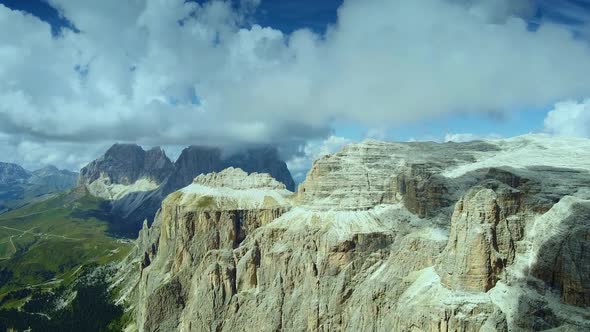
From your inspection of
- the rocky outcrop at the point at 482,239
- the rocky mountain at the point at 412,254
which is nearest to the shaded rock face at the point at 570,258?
the rocky mountain at the point at 412,254

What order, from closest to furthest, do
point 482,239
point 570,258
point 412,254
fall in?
point 570,258 < point 482,239 < point 412,254

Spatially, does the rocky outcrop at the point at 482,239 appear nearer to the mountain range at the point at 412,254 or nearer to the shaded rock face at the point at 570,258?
the mountain range at the point at 412,254

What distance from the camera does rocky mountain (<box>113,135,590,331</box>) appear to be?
99000mm

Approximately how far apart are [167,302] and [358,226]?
87117 millimetres

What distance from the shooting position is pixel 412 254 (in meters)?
134

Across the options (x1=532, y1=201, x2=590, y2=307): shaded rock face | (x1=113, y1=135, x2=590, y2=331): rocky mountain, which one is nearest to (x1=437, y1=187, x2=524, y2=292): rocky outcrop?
(x1=113, y1=135, x2=590, y2=331): rocky mountain

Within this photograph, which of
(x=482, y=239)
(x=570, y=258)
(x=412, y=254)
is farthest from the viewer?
(x=412, y=254)

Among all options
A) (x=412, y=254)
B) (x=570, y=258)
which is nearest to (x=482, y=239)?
(x=570, y=258)

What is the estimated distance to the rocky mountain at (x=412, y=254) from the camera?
99.0m

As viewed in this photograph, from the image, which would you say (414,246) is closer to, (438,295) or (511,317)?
(438,295)

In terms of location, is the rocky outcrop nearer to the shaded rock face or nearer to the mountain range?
the mountain range


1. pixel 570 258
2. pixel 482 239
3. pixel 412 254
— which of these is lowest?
pixel 412 254

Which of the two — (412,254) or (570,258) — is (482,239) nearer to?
(570,258)

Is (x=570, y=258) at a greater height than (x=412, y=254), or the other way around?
(x=570, y=258)
